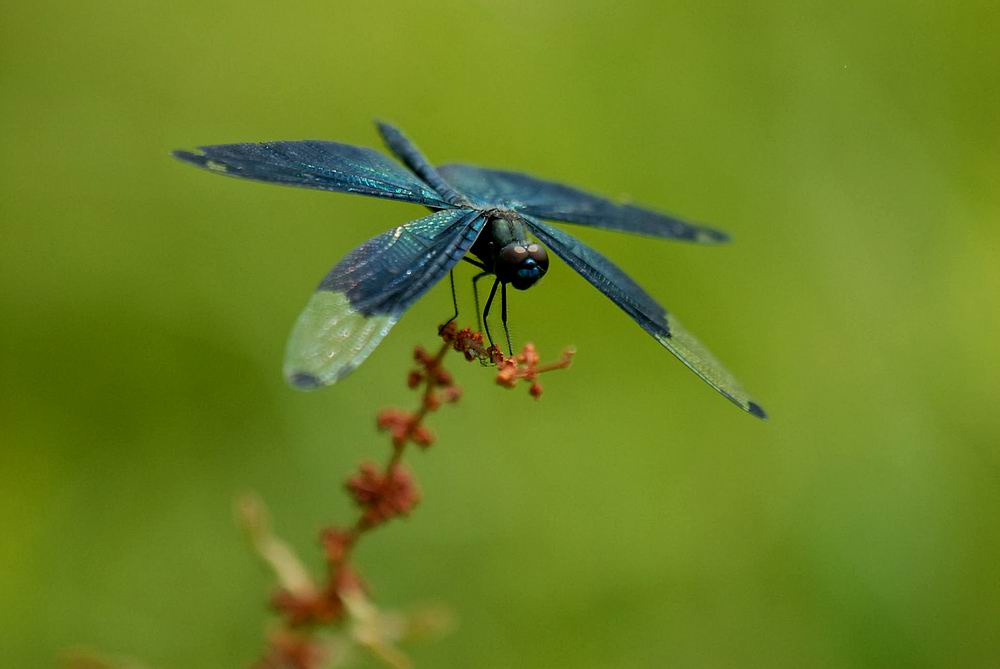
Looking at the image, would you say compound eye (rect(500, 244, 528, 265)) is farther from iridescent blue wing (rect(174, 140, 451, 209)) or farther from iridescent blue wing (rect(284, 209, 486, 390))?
iridescent blue wing (rect(174, 140, 451, 209))

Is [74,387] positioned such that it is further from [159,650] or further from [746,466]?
[746,466]

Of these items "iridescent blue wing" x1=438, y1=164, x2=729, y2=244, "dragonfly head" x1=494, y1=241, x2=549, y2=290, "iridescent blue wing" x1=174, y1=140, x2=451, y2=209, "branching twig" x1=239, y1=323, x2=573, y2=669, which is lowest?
"branching twig" x1=239, y1=323, x2=573, y2=669

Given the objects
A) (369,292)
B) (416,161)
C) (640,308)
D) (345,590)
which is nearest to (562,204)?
(416,161)

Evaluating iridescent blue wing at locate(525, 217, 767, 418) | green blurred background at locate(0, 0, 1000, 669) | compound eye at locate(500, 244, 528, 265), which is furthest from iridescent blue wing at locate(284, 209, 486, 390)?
green blurred background at locate(0, 0, 1000, 669)

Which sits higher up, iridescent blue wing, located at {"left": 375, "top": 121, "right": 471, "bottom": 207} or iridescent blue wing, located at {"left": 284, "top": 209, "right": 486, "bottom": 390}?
iridescent blue wing, located at {"left": 375, "top": 121, "right": 471, "bottom": 207}

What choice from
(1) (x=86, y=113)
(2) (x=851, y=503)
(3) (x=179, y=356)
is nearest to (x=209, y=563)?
(3) (x=179, y=356)

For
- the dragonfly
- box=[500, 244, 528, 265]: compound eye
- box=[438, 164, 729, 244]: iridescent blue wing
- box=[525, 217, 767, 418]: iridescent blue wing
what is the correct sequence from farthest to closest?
box=[438, 164, 729, 244]: iridescent blue wing → box=[500, 244, 528, 265]: compound eye → box=[525, 217, 767, 418]: iridescent blue wing → the dragonfly

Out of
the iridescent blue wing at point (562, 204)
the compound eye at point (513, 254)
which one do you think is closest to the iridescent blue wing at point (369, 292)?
the compound eye at point (513, 254)
